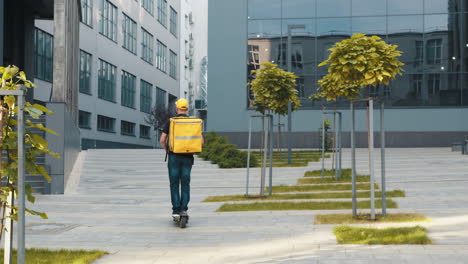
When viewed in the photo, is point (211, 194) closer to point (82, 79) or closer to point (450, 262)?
point (450, 262)

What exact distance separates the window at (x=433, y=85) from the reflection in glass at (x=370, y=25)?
11.2ft

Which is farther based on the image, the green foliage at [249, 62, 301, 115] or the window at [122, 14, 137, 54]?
the window at [122, 14, 137, 54]

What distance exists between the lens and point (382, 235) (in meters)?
7.10

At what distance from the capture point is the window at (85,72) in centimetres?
4242

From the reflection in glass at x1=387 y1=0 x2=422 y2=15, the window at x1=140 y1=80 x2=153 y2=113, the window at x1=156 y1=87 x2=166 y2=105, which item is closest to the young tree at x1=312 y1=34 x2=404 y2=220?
the reflection in glass at x1=387 y1=0 x2=422 y2=15

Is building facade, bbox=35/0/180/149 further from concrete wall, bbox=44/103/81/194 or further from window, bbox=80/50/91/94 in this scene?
concrete wall, bbox=44/103/81/194

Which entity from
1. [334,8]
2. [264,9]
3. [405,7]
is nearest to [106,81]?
[264,9]

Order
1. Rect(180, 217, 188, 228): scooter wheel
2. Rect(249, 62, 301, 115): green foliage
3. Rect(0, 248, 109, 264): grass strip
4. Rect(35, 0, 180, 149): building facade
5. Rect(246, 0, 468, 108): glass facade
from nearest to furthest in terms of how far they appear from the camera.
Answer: Rect(0, 248, 109, 264): grass strip, Rect(180, 217, 188, 228): scooter wheel, Rect(249, 62, 301, 115): green foliage, Rect(246, 0, 468, 108): glass facade, Rect(35, 0, 180, 149): building facade

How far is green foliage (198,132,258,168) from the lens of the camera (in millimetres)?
20719

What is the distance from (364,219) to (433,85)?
25.1 metres

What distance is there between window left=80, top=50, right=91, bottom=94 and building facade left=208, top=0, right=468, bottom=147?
13.0 metres

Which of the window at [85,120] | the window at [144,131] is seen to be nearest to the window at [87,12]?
the window at [85,120]

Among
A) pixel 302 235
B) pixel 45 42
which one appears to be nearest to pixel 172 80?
pixel 45 42

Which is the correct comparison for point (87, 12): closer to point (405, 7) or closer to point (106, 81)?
point (106, 81)
